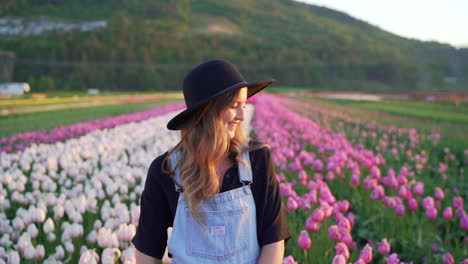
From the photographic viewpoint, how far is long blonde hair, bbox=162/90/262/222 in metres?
1.84

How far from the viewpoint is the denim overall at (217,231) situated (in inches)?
73.9

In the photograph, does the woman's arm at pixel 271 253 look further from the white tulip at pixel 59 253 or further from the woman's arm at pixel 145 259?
the white tulip at pixel 59 253

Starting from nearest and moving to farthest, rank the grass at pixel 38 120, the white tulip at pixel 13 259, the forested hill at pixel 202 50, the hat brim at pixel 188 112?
the hat brim at pixel 188 112 → the white tulip at pixel 13 259 → the grass at pixel 38 120 → the forested hill at pixel 202 50

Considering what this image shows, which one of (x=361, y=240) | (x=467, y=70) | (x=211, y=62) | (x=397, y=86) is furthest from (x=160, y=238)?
(x=467, y=70)

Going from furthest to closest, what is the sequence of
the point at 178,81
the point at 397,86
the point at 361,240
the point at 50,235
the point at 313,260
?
the point at 397,86 < the point at 178,81 < the point at 361,240 < the point at 50,235 < the point at 313,260

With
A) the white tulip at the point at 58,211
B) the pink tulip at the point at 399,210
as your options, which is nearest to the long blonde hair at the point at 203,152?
the white tulip at the point at 58,211

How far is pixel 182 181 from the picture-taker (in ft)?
6.21

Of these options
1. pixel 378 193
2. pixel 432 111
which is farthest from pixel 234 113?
pixel 432 111

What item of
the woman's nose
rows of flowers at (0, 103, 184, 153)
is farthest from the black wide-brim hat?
rows of flowers at (0, 103, 184, 153)

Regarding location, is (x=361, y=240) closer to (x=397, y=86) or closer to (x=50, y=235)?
(x=50, y=235)

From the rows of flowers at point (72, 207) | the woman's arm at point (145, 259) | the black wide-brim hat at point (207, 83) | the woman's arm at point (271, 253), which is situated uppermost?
the black wide-brim hat at point (207, 83)

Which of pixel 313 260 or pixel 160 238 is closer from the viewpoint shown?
pixel 160 238

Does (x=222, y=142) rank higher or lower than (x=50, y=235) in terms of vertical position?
higher

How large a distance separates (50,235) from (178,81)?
220 feet
